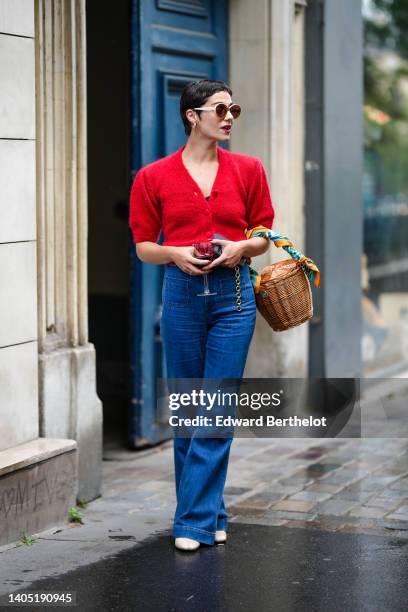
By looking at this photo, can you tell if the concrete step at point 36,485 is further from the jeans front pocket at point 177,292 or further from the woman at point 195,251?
the jeans front pocket at point 177,292

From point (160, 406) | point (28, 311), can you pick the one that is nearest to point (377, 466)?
point (160, 406)

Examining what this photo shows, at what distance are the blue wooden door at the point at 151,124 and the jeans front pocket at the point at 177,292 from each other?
2100 mm

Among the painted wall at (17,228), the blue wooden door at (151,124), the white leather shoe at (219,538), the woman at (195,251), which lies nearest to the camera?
the woman at (195,251)

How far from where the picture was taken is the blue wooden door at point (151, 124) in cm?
745

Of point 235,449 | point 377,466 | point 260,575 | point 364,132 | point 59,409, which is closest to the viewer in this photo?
point 260,575

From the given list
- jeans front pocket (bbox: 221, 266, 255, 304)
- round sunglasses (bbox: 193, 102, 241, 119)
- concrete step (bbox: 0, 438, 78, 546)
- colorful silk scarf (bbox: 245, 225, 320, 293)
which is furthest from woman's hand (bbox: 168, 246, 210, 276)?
concrete step (bbox: 0, 438, 78, 546)

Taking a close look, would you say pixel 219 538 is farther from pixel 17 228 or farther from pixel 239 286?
pixel 17 228

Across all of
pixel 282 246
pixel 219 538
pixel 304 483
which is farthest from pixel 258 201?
pixel 304 483

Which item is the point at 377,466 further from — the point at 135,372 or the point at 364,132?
the point at 364,132

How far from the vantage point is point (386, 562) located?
5301mm

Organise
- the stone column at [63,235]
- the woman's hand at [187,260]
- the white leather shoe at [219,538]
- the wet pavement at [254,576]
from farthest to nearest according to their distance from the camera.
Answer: the stone column at [63,235], the white leather shoe at [219,538], the woman's hand at [187,260], the wet pavement at [254,576]

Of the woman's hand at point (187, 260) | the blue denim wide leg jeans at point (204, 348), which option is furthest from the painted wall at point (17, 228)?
the woman's hand at point (187, 260)

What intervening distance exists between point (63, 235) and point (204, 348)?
1237mm

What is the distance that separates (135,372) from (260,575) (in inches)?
107
